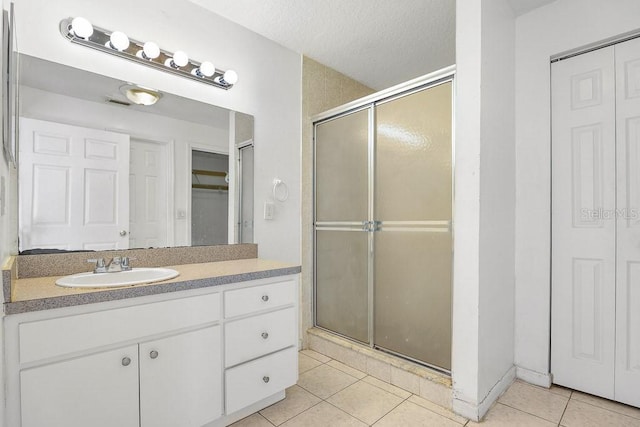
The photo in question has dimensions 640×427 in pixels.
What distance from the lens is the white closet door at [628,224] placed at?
1814mm

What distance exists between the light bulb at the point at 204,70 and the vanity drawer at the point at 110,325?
4.58 feet

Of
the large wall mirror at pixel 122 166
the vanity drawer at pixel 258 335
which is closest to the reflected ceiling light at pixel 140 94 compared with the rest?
the large wall mirror at pixel 122 166

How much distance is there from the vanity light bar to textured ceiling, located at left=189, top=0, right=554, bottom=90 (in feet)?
1.35

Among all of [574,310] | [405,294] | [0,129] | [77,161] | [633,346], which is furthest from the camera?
[405,294]

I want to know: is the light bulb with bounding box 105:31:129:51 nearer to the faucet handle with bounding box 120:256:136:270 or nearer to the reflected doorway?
the reflected doorway

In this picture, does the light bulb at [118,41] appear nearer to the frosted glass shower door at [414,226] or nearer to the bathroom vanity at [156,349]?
the bathroom vanity at [156,349]

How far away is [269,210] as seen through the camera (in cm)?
246

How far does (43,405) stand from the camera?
115 cm

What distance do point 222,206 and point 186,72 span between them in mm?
871

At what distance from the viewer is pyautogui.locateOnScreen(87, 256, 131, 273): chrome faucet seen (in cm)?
163

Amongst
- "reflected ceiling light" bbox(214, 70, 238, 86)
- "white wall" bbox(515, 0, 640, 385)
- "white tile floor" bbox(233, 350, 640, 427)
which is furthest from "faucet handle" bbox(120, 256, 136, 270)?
"white wall" bbox(515, 0, 640, 385)

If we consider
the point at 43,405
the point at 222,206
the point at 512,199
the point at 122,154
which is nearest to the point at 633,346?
the point at 512,199

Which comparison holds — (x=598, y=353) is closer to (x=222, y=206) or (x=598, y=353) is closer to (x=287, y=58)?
(x=222, y=206)

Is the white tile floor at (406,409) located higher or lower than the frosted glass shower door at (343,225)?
lower
